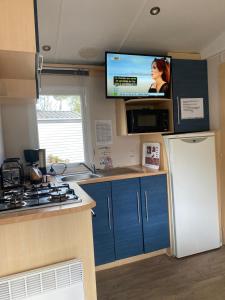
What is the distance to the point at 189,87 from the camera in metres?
2.70

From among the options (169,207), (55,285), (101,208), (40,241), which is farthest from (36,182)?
(169,207)

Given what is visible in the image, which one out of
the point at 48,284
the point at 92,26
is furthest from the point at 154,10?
the point at 48,284

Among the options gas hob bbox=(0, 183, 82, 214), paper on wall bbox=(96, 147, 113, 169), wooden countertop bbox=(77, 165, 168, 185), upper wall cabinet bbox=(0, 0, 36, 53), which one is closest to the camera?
upper wall cabinet bbox=(0, 0, 36, 53)

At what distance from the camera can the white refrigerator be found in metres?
2.52

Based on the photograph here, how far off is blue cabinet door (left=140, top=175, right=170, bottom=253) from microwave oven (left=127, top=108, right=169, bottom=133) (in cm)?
53

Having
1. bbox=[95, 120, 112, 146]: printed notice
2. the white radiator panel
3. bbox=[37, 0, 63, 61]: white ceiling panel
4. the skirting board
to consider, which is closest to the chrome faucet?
bbox=[95, 120, 112, 146]: printed notice

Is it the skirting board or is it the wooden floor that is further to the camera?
the skirting board

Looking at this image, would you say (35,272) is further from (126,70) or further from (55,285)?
(126,70)

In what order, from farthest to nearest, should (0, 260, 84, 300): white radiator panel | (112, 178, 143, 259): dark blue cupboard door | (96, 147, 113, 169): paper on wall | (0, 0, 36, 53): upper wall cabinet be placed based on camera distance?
(96, 147, 113, 169): paper on wall < (112, 178, 143, 259): dark blue cupboard door < (0, 260, 84, 300): white radiator panel < (0, 0, 36, 53): upper wall cabinet

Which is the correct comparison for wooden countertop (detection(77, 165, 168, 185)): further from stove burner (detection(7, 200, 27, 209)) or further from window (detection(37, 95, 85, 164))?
stove burner (detection(7, 200, 27, 209))

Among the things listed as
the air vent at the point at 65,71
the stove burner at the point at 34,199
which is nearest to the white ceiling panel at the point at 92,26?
the air vent at the point at 65,71

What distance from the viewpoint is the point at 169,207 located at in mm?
2605

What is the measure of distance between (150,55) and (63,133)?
1.31 meters

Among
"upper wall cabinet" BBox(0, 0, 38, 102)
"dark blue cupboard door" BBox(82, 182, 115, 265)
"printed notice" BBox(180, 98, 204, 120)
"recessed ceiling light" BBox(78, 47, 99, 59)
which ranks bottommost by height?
"dark blue cupboard door" BBox(82, 182, 115, 265)
